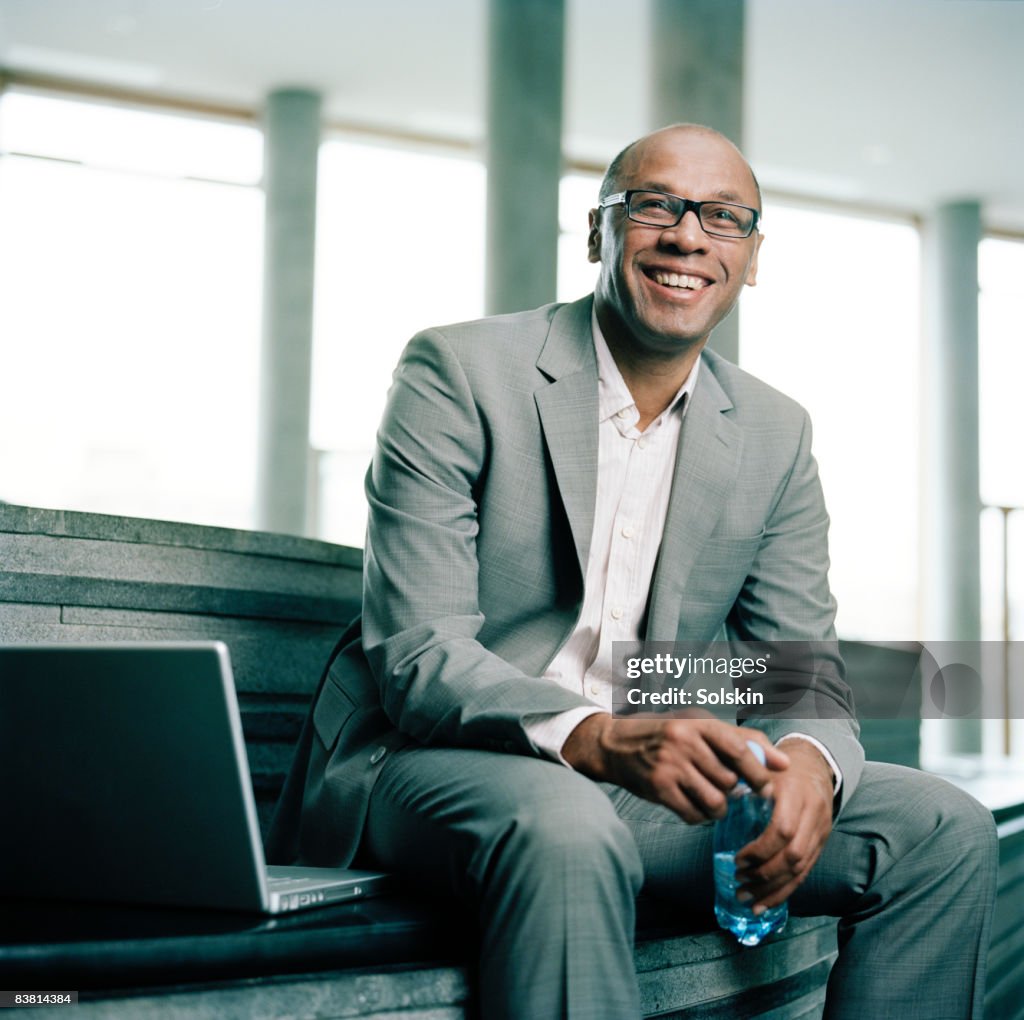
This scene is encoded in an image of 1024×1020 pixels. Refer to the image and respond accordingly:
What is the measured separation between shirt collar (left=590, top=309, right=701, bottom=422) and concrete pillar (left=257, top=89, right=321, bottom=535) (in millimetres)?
7814

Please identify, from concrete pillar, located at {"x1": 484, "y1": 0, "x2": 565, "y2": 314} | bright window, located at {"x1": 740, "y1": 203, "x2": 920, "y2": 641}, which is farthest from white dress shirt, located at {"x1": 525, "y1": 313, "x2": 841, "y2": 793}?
bright window, located at {"x1": 740, "y1": 203, "x2": 920, "y2": 641}

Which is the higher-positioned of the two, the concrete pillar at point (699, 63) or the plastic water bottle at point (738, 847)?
the concrete pillar at point (699, 63)

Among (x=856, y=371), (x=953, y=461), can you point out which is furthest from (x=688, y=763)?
(x=953, y=461)

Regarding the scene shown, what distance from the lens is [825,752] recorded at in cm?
174

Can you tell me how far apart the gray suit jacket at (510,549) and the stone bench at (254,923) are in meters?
0.27

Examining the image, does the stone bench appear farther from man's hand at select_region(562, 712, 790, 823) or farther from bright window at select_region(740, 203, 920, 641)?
bright window at select_region(740, 203, 920, 641)

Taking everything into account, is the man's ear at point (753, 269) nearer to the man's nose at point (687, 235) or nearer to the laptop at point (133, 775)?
the man's nose at point (687, 235)

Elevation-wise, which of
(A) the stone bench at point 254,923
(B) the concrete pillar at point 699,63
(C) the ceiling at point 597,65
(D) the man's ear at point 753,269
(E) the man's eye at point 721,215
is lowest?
(A) the stone bench at point 254,923

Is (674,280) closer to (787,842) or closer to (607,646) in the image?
(607,646)

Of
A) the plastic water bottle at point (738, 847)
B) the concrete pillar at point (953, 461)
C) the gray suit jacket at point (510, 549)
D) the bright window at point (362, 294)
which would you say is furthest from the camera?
the concrete pillar at point (953, 461)

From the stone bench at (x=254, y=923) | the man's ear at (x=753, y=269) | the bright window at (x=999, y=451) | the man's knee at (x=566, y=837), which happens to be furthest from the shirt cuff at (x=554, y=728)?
the bright window at (x=999, y=451)

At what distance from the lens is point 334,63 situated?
392 inches

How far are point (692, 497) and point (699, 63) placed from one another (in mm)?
5329

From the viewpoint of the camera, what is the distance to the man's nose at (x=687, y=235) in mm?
2012
